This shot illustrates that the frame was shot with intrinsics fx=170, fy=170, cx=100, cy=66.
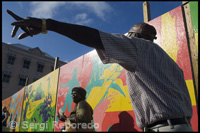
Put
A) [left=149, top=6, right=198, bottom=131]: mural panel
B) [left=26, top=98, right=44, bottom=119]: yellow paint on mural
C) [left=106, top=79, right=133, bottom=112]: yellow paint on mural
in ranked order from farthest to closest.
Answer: [left=26, top=98, right=44, bottom=119]: yellow paint on mural < [left=106, top=79, right=133, bottom=112]: yellow paint on mural < [left=149, top=6, right=198, bottom=131]: mural panel

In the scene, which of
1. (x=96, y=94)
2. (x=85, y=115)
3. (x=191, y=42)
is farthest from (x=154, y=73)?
(x=96, y=94)

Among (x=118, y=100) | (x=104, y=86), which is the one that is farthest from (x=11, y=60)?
(x=118, y=100)

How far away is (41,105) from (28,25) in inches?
271

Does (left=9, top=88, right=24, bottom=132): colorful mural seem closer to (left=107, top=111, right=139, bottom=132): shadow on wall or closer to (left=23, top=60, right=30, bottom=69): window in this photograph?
(left=107, top=111, right=139, bottom=132): shadow on wall

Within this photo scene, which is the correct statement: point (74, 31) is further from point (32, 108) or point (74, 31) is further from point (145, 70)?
point (32, 108)

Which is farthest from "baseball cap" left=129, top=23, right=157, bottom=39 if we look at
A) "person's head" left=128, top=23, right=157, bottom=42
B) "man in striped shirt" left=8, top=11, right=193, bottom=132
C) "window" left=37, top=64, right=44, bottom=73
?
"window" left=37, top=64, right=44, bottom=73

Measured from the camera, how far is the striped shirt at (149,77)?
3.36 ft

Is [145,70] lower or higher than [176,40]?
lower

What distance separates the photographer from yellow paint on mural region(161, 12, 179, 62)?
289 cm

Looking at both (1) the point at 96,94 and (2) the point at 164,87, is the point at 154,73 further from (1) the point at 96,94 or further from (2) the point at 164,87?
(1) the point at 96,94

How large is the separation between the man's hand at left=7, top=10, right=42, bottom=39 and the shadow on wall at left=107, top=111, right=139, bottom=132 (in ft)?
8.73

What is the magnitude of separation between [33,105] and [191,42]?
25.0ft

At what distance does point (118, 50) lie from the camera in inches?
41.1

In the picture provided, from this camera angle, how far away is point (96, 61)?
468 cm
